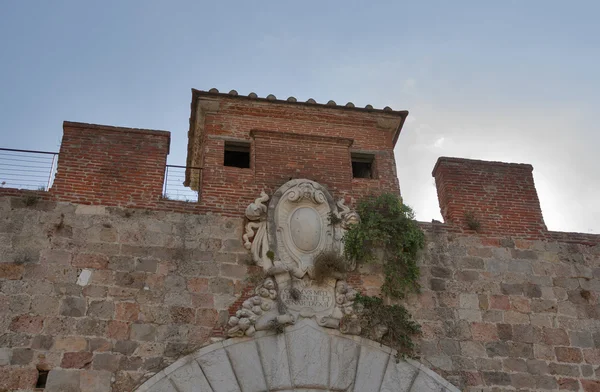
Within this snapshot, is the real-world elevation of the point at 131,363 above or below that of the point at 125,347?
below

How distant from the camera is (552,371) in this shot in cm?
768

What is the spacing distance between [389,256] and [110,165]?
12.3ft

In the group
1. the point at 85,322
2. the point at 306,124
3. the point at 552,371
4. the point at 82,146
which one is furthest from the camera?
the point at 306,124

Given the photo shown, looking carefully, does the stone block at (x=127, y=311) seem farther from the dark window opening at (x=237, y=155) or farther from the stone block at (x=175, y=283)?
the dark window opening at (x=237, y=155)

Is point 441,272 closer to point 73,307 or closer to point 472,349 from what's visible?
point 472,349

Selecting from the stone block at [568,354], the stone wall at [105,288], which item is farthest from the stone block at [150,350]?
the stone block at [568,354]

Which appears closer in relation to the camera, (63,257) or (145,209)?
(63,257)

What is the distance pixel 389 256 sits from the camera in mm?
8180

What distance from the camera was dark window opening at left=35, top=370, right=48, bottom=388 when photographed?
21.5ft

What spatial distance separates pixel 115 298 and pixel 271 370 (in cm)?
192

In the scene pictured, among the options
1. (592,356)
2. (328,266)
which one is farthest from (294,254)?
(592,356)

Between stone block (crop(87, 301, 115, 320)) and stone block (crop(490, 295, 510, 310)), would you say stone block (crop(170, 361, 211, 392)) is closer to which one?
stone block (crop(87, 301, 115, 320))

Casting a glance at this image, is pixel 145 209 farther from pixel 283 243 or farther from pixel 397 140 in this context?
pixel 397 140

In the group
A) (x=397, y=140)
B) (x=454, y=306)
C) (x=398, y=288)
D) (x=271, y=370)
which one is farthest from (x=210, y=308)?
(x=397, y=140)
